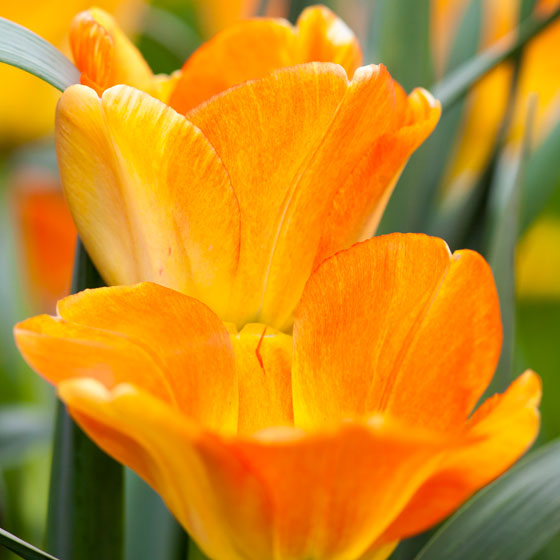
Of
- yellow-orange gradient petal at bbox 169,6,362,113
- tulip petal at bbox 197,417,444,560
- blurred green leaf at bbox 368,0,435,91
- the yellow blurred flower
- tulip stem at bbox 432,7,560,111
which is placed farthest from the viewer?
the yellow blurred flower

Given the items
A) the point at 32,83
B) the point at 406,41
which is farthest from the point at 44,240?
the point at 406,41

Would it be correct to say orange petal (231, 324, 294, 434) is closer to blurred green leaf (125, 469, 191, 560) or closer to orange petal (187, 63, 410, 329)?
orange petal (187, 63, 410, 329)

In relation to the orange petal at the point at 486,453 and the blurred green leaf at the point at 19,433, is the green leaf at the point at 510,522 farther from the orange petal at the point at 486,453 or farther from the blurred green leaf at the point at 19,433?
the blurred green leaf at the point at 19,433

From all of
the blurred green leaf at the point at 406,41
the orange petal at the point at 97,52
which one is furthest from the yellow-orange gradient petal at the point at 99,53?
the blurred green leaf at the point at 406,41

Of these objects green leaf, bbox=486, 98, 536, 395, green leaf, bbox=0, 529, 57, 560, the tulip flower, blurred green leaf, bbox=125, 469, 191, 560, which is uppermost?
the tulip flower

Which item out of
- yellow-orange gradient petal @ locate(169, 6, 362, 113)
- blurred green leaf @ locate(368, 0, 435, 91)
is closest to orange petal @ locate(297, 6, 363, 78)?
yellow-orange gradient petal @ locate(169, 6, 362, 113)

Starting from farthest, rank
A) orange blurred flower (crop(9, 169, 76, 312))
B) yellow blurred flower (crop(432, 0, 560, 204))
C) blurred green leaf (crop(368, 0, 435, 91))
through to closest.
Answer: orange blurred flower (crop(9, 169, 76, 312))
yellow blurred flower (crop(432, 0, 560, 204))
blurred green leaf (crop(368, 0, 435, 91))
